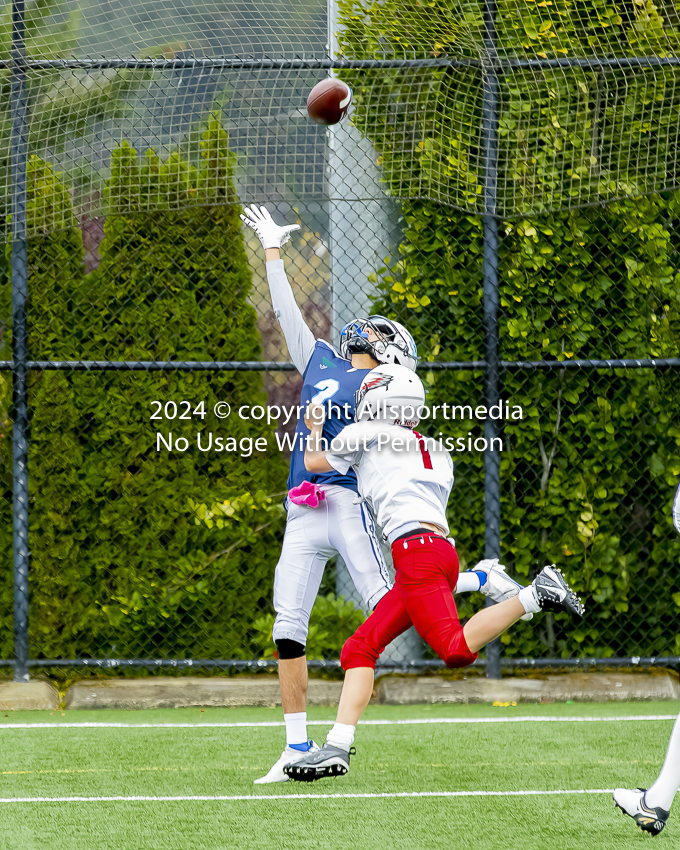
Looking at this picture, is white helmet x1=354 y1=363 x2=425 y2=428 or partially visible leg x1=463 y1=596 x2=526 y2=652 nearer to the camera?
partially visible leg x1=463 y1=596 x2=526 y2=652

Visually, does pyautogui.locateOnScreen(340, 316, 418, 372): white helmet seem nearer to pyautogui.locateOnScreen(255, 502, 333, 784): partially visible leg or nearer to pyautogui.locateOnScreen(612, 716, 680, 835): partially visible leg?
pyautogui.locateOnScreen(255, 502, 333, 784): partially visible leg

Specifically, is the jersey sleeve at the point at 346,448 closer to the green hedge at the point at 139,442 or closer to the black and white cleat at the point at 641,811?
the black and white cleat at the point at 641,811

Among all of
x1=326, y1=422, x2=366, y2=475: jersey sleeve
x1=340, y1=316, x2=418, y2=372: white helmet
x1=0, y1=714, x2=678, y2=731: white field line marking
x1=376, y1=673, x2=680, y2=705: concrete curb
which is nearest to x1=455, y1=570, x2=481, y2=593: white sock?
x1=326, y1=422, x2=366, y2=475: jersey sleeve

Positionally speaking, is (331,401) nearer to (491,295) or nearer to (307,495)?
(307,495)

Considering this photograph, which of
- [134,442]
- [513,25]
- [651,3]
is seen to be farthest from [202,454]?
[651,3]

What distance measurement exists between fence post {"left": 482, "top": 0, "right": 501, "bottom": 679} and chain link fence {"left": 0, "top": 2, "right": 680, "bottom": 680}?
1 centimetres

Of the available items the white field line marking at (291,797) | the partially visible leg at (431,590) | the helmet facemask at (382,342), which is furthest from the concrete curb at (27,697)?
the helmet facemask at (382,342)

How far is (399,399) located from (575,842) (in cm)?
175

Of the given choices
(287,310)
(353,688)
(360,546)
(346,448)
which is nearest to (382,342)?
(287,310)

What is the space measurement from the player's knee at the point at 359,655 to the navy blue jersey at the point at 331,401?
0.71 m

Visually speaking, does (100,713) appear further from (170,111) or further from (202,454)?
(170,111)

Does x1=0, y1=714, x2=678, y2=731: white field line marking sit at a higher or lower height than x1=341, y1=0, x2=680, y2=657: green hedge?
lower

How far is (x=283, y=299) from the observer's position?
14.4ft

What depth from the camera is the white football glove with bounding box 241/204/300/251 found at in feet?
14.8
